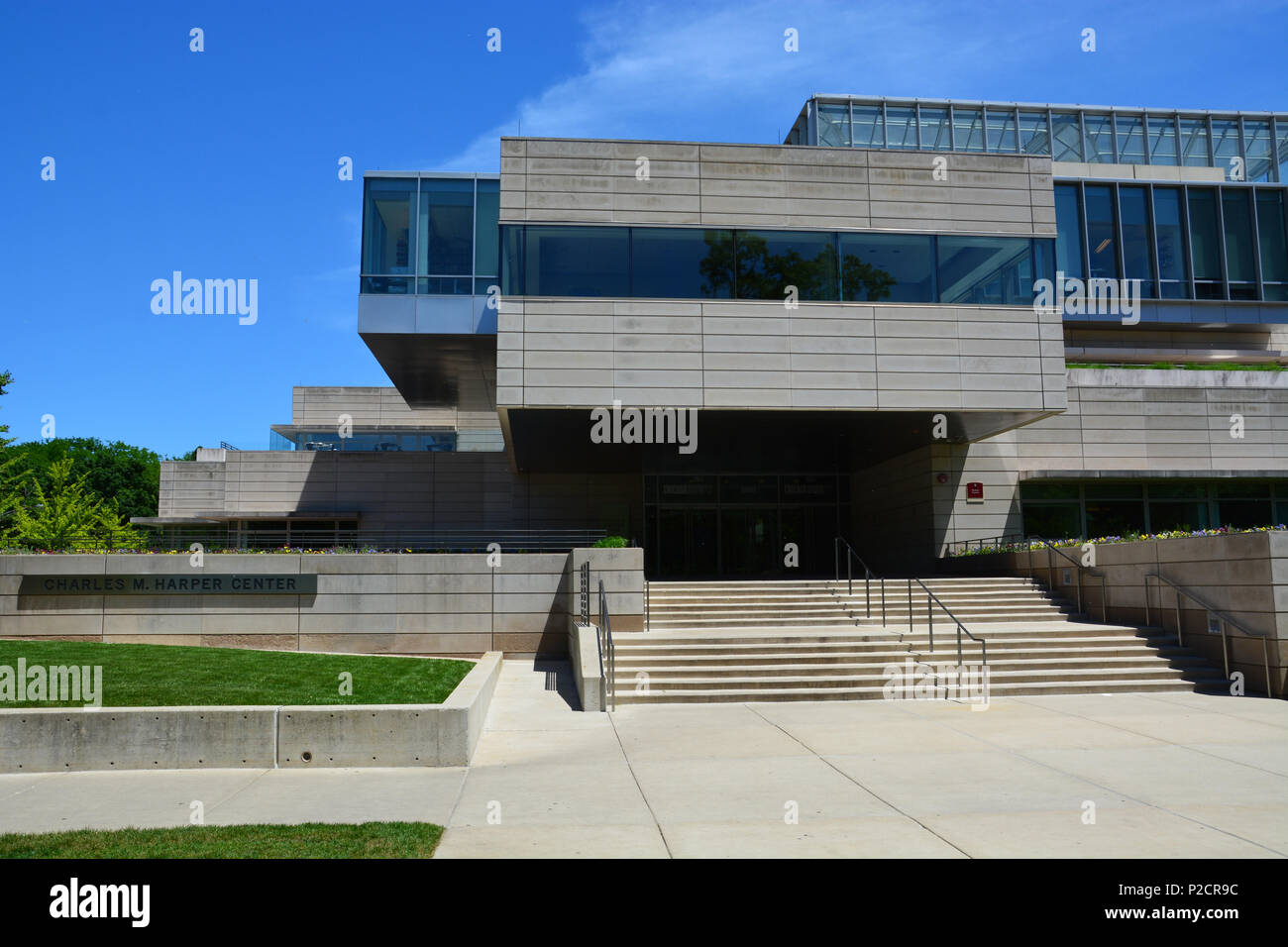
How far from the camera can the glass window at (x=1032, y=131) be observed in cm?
5400

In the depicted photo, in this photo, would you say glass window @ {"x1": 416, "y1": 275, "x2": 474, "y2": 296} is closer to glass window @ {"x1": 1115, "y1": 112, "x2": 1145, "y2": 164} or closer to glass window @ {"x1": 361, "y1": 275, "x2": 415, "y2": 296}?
glass window @ {"x1": 361, "y1": 275, "x2": 415, "y2": 296}

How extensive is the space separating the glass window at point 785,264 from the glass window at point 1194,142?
45617 mm

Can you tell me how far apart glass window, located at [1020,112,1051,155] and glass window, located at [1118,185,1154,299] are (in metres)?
22.7

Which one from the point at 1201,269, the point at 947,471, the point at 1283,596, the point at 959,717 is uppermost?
the point at 1201,269

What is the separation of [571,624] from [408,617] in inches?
135

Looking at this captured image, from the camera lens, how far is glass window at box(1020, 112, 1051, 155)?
54.0m

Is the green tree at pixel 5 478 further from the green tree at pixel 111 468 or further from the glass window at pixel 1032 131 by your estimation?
the glass window at pixel 1032 131

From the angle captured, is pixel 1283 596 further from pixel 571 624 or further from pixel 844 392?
pixel 571 624

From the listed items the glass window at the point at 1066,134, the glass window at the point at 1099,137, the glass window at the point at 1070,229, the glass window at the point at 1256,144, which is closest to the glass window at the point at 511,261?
the glass window at the point at 1070,229

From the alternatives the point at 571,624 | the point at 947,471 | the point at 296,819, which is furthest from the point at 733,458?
the point at 296,819

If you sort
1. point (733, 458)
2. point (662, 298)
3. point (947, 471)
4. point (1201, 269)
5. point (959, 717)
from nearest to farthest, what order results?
point (959, 717) < point (662, 298) < point (947, 471) < point (733, 458) < point (1201, 269)

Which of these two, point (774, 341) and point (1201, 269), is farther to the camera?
point (1201, 269)

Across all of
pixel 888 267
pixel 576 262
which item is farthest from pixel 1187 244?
pixel 576 262
